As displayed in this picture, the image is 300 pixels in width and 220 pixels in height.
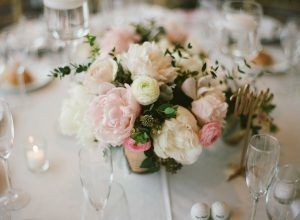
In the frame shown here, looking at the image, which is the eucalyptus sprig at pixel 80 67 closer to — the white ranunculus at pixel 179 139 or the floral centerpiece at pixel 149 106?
the floral centerpiece at pixel 149 106

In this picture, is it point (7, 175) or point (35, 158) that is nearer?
point (7, 175)

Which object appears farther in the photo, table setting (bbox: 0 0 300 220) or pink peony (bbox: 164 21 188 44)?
pink peony (bbox: 164 21 188 44)

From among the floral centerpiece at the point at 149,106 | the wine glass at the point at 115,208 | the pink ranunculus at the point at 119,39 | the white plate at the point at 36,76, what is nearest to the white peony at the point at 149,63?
the floral centerpiece at the point at 149,106

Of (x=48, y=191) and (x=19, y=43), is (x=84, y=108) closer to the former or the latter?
(x=48, y=191)

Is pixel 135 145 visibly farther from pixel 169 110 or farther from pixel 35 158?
pixel 35 158

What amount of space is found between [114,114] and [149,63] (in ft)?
0.55

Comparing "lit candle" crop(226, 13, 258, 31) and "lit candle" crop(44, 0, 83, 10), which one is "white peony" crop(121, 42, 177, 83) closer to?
"lit candle" crop(44, 0, 83, 10)

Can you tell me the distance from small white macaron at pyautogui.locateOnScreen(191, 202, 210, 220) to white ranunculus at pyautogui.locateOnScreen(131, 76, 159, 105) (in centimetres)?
30

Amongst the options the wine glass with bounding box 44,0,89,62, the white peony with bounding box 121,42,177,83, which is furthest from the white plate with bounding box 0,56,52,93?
the white peony with bounding box 121,42,177,83

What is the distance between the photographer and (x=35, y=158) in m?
1.15

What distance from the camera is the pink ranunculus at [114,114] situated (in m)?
0.93

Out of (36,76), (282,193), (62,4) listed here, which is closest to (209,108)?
(282,193)

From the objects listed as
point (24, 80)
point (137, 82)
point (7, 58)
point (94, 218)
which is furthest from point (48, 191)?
point (7, 58)

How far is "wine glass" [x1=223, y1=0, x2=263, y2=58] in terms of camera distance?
4.48 ft
